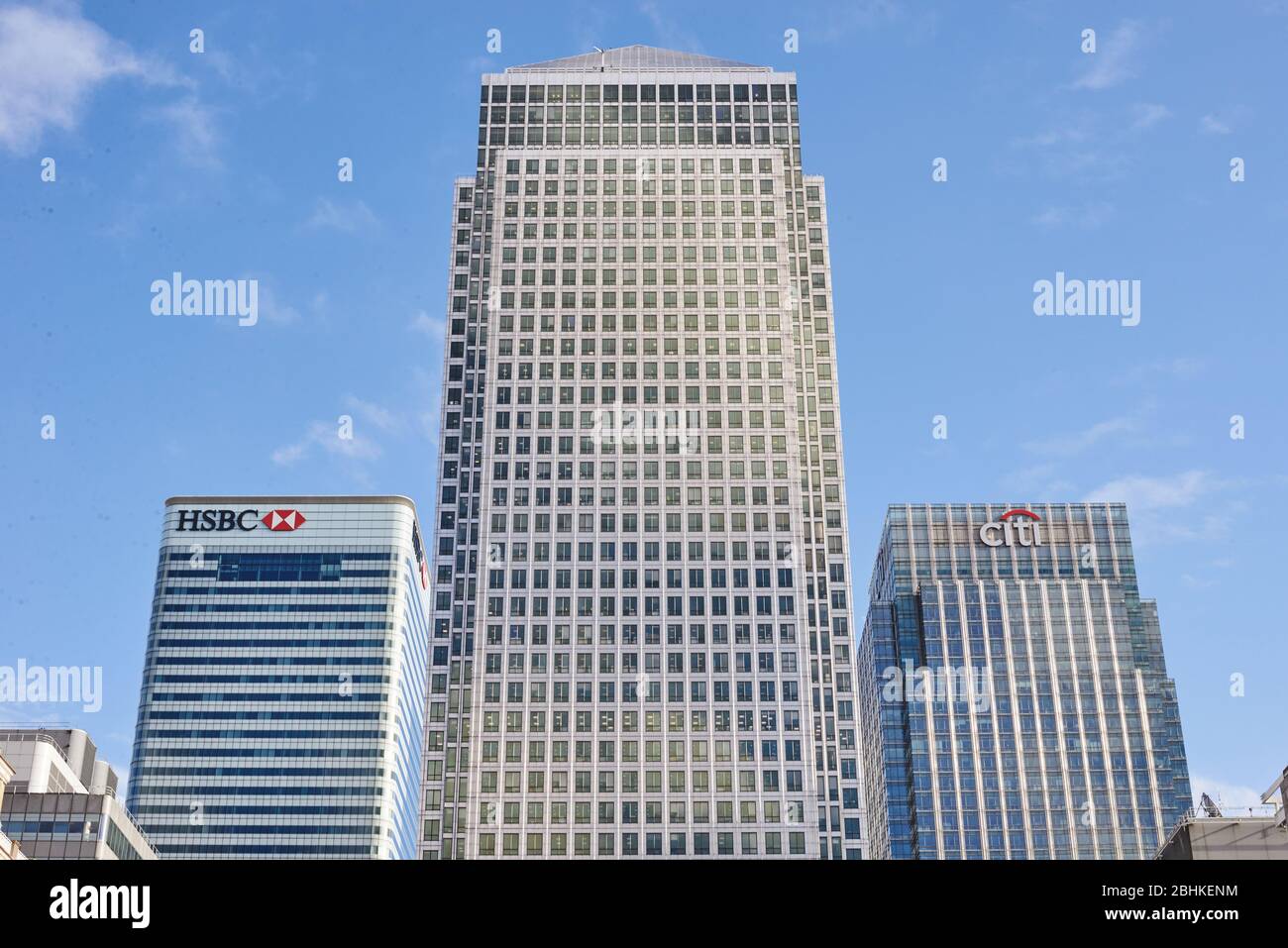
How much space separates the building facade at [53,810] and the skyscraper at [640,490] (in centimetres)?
3139

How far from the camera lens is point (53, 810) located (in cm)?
13462

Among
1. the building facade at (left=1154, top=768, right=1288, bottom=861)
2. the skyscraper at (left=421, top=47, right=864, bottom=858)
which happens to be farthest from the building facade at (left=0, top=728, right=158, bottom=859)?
the building facade at (left=1154, top=768, right=1288, bottom=861)

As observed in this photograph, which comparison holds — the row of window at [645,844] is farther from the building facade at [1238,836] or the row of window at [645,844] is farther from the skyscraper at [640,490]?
the building facade at [1238,836]

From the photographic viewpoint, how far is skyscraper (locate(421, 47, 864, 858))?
138 metres

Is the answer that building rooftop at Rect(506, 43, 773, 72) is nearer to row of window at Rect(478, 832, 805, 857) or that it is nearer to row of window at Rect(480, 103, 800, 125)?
row of window at Rect(480, 103, 800, 125)

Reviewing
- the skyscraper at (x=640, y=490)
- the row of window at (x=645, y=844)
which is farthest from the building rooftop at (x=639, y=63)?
the row of window at (x=645, y=844)

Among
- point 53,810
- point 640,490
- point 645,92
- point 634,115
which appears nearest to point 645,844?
point 640,490

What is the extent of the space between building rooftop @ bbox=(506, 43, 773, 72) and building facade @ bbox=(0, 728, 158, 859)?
10541 centimetres

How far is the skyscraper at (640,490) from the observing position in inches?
5433
